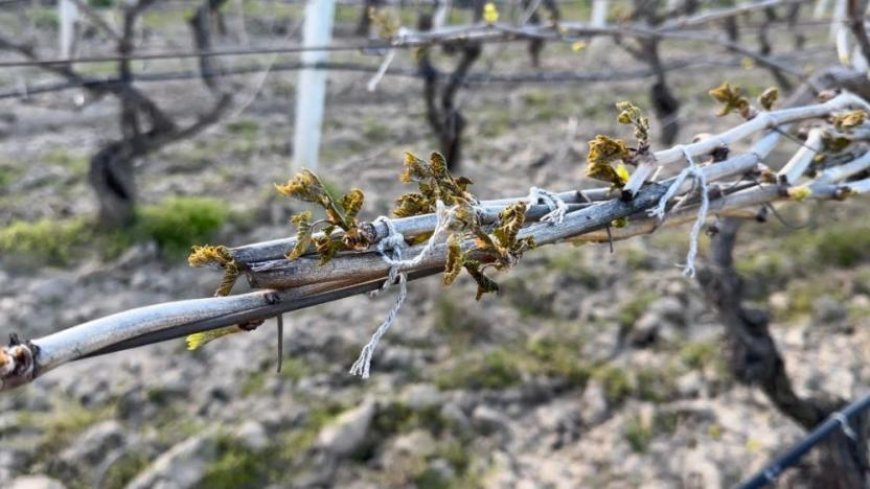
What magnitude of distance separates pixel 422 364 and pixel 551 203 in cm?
237

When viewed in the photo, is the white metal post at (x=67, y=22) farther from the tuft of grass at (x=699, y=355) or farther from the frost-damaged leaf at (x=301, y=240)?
the frost-damaged leaf at (x=301, y=240)

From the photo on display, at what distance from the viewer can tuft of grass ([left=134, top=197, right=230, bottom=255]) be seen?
411cm

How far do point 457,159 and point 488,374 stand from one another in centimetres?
189

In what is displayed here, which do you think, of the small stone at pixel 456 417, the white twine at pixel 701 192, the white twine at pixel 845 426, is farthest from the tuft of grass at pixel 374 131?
the white twine at pixel 701 192

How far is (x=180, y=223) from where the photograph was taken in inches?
163

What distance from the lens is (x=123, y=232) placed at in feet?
13.4

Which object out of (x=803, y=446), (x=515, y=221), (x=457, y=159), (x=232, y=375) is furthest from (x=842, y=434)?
(x=457, y=159)

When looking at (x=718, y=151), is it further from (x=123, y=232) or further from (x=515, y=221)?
(x=123, y=232)

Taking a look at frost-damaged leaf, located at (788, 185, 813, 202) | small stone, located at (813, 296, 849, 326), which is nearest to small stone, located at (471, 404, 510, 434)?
small stone, located at (813, 296, 849, 326)

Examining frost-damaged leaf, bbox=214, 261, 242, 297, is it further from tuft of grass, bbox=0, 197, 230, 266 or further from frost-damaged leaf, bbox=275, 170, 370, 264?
tuft of grass, bbox=0, 197, 230, 266

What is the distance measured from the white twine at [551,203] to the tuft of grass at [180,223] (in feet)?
10.6

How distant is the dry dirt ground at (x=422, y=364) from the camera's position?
2.86 metres

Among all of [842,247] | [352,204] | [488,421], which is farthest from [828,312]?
[352,204]

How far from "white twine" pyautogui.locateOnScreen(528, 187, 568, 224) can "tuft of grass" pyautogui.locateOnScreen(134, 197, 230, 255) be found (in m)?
3.24
